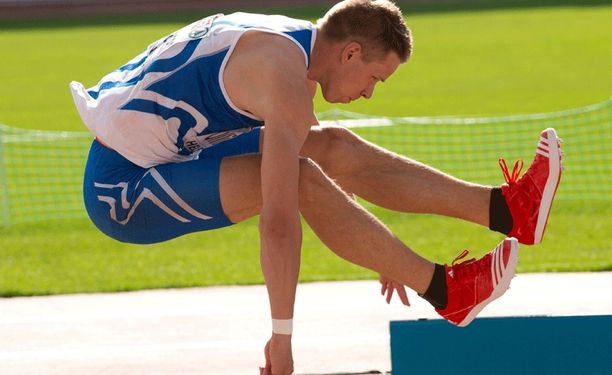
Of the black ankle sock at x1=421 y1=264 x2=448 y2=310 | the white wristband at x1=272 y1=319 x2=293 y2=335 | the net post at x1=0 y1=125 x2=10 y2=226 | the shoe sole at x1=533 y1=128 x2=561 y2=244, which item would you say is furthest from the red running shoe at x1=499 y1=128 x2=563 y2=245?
the net post at x1=0 y1=125 x2=10 y2=226

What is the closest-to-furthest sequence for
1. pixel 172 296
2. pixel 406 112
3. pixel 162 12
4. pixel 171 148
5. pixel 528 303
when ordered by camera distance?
pixel 171 148, pixel 528 303, pixel 172 296, pixel 406 112, pixel 162 12

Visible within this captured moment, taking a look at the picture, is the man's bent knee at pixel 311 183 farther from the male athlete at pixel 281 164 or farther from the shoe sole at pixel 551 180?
the shoe sole at pixel 551 180

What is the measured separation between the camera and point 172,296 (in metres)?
6.37

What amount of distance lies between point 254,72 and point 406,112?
35.8 feet

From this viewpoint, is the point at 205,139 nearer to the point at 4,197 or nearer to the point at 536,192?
the point at 536,192

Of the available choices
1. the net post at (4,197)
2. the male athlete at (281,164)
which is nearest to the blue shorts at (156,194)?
the male athlete at (281,164)

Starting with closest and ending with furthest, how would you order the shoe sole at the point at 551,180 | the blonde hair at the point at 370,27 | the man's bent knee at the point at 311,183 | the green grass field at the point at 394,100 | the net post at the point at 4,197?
1. the man's bent knee at the point at 311,183
2. the blonde hair at the point at 370,27
3. the shoe sole at the point at 551,180
4. the green grass field at the point at 394,100
5. the net post at the point at 4,197

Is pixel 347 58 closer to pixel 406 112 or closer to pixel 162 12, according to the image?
pixel 406 112

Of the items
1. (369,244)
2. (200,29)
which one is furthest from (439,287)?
(200,29)

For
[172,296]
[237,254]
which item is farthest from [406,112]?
[172,296]

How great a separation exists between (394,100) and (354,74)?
A: 12.0 meters

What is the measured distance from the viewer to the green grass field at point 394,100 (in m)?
7.18

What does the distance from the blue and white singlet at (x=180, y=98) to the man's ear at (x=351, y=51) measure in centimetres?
12

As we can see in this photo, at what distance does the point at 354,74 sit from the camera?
4246 millimetres
